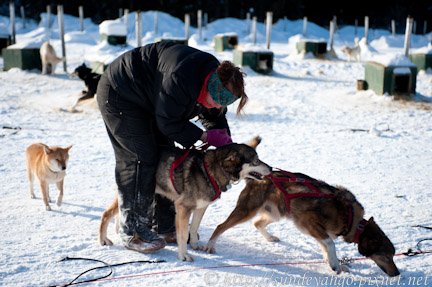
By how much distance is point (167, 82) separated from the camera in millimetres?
2971

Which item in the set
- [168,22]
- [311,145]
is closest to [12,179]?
[311,145]

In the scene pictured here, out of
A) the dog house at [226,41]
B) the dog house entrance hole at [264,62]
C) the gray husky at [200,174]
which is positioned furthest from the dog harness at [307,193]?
the dog house at [226,41]

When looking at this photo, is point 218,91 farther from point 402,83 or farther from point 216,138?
point 402,83

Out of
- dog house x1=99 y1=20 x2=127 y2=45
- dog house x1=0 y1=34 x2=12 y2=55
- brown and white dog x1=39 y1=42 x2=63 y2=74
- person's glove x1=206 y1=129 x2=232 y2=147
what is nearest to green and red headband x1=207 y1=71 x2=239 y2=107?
person's glove x1=206 y1=129 x2=232 y2=147

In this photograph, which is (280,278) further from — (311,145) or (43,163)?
(311,145)

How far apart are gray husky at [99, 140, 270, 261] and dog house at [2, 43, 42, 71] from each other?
10546mm

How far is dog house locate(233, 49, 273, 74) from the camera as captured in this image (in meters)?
13.4

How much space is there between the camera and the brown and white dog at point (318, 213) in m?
3.19

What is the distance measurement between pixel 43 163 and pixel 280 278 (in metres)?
2.46

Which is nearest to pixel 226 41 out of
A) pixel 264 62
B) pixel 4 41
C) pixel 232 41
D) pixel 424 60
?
pixel 232 41

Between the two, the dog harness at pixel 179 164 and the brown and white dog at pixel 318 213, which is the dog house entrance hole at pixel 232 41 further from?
the dog harness at pixel 179 164

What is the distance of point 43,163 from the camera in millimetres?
4469

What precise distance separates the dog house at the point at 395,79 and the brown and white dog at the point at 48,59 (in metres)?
7.70

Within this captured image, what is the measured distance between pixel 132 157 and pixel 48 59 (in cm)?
1000
